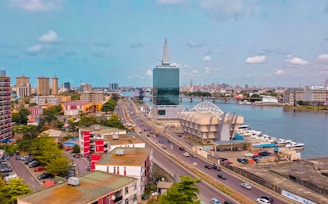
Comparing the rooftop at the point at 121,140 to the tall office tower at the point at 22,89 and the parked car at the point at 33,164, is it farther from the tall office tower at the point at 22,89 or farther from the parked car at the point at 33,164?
the tall office tower at the point at 22,89

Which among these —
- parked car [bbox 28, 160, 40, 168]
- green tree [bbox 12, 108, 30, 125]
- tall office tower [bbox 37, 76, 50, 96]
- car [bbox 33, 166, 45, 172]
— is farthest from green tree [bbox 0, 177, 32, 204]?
tall office tower [bbox 37, 76, 50, 96]

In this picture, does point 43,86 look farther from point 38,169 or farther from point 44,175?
point 44,175

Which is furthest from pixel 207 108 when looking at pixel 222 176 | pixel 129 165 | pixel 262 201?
pixel 129 165

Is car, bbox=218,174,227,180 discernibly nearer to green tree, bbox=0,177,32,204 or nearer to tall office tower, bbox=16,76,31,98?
green tree, bbox=0,177,32,204

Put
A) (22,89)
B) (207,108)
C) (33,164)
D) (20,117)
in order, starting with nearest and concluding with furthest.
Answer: (33,164) → (207,108) → (20,117) → (22,89)

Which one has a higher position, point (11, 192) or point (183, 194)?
point (183, 194)

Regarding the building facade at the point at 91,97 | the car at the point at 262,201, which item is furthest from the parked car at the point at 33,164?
the building facade at the point at 91,97
